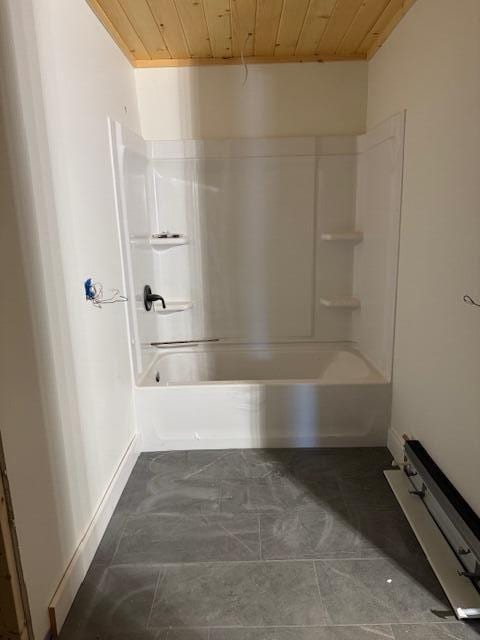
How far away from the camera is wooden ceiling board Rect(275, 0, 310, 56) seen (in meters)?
1.98

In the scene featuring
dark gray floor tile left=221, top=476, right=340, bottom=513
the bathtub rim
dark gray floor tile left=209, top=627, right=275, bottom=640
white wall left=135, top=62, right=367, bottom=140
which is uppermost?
white wall left=135, top=62, right=367, bottom=140

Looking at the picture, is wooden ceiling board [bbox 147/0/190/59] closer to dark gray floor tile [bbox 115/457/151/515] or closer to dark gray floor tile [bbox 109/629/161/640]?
dark gray floor tile [bbox 115/457/151/515]

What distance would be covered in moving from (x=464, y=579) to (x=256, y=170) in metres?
2.42

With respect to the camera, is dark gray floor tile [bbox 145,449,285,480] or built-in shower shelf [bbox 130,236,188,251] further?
built-in shower shelf [bbox 130,236,188,251]

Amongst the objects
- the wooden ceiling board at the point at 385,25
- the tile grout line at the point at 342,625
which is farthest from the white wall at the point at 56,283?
the wooden ceiling board at the point at 385,25

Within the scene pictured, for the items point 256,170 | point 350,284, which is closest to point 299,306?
point 350,284

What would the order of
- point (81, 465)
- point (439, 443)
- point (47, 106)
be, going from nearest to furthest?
point (47, 106), point (81, 465), point (439, 443)

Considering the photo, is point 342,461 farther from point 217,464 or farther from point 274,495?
point 217,464

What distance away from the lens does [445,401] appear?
1685 millimetres

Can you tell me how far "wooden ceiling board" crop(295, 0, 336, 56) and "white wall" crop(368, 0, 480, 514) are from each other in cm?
37

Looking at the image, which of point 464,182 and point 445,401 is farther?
point 445,401

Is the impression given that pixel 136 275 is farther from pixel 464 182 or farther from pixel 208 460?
pixel 464 182

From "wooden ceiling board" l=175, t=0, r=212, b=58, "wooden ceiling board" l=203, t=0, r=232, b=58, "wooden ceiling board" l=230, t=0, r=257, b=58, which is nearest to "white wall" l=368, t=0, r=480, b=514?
"wooden ceiling board" l=230, t=0, r=257, b=58

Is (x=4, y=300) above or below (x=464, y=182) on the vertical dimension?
below
